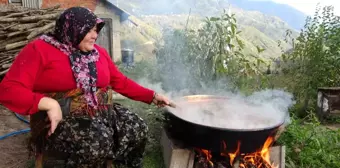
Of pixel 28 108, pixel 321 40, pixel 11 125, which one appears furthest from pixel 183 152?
pixel 321 40

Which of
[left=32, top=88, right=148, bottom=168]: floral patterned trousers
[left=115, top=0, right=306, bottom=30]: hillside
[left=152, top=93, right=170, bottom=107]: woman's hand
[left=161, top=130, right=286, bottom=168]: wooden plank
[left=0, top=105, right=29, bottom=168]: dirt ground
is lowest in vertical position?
[left=0, top=105, right=29, bottom=168]: dirt ground

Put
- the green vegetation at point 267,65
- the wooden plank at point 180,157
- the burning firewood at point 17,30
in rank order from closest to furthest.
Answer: the wooden plank at point 180,157 < the green vegetation at point 267,65 < the burning firewood at point 17,30

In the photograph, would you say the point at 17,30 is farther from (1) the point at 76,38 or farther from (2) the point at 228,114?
(2) the point at 228,114

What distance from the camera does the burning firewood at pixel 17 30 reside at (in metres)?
6.29

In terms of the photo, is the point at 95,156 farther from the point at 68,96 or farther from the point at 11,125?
the point at 11,125

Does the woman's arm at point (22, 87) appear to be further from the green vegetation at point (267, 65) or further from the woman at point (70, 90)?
the green vegetation at point (267, 65)

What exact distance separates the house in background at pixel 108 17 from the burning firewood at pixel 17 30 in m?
4.93

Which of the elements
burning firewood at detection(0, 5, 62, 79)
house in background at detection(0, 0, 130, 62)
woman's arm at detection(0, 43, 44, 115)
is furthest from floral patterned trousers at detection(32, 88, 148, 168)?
house in background at detection(0, 0, 130, 62)

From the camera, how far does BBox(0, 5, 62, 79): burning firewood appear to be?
6.29m

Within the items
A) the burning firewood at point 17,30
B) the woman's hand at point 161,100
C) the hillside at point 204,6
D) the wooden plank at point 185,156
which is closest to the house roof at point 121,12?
the burning firewood at point 17,30

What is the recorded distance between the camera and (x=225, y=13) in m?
4.34

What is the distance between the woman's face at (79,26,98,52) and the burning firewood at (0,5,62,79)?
4.25 meters

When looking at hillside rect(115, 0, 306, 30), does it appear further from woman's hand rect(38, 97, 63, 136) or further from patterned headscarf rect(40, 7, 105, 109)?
woman's hand rect(38, 97, 63, 136)

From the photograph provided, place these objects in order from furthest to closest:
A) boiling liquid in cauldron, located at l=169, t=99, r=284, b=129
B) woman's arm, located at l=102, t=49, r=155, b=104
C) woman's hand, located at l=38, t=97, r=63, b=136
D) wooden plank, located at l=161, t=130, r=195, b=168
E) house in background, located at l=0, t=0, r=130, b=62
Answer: house in background, located at l=0, t=0, r=130, b=62, woman's arm, located at l=102, t=49, r=155, b=104, wooden plank, located at l=161, t=130, r=195, b=168, boiling liquid in cauldron, located at l=169, t=99, r=284, b=129, woman's hand, located at l=38, t=97, r=63, b=136
